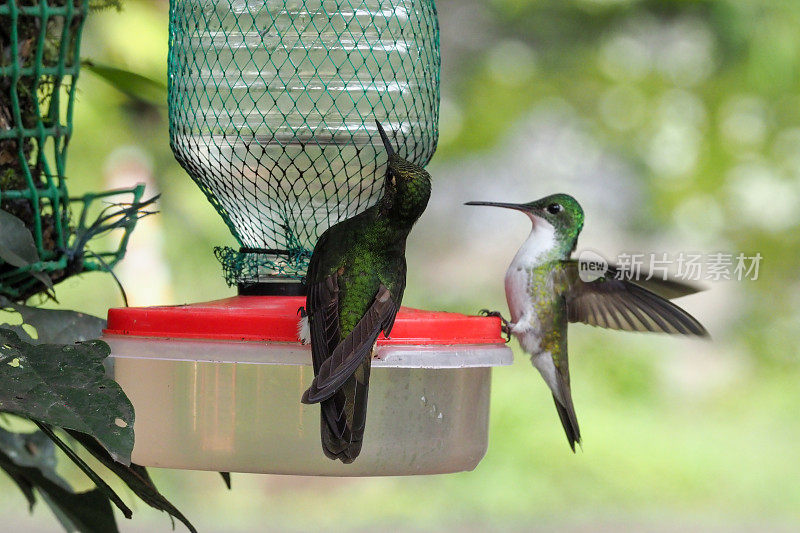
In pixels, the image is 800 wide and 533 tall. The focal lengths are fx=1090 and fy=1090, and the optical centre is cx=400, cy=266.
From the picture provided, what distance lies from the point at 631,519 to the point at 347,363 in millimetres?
4446

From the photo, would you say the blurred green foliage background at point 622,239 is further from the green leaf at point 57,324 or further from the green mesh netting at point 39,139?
the green leaf at point 57,324

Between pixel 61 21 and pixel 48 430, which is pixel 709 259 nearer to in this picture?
pixel 61 21

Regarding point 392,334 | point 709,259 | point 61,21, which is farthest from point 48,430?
point 709,259

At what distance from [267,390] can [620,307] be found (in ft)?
3.64

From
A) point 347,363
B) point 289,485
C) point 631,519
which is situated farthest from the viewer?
point 289,485

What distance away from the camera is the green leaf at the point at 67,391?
1.29 m

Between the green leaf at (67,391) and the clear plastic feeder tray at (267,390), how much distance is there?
0.76 feet

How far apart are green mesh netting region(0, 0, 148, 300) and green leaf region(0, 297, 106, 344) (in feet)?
0.22

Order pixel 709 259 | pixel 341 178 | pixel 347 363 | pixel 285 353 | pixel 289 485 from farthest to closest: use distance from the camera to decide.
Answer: pixel 289 485 < pixel 709 259 < pixel 341 178 < pixel 285 353 < pixel 347 363

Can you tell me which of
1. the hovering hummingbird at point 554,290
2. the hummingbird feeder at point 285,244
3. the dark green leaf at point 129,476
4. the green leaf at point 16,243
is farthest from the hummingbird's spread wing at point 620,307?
the green leaf at point 16,243

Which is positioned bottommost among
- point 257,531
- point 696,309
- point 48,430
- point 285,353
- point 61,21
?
point 257,531

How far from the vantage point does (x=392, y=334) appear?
65.2 inches

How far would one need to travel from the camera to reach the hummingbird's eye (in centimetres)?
261

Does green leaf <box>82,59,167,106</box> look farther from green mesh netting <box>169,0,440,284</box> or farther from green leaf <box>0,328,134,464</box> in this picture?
green leaf <box>0,328,134,464</box>
